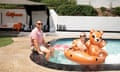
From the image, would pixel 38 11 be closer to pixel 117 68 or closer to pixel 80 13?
pixel 80 13

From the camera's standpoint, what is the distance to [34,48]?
14.5 m

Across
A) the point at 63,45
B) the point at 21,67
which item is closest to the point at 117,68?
the point at 21,67

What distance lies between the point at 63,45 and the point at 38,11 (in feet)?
22.0

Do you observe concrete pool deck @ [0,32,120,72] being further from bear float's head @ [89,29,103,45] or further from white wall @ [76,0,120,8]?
white wall @ [76,0,120,8]

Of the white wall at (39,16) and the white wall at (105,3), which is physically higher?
the white wall at (105,3)

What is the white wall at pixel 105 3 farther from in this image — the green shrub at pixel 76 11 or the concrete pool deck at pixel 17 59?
the concrete pool deck at pixel 17 59

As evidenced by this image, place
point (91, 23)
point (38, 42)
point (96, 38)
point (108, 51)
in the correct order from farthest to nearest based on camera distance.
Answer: point (91, 23)
point (108, 51)
point (38, 42)
point (96, 38)

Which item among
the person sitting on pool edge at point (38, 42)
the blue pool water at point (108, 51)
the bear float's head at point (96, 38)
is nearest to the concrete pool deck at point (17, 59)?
the person sitting on pool edge at point (38, 42)

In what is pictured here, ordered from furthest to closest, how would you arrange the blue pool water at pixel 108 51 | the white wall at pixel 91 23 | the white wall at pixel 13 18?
the white wall at pixel 91 23, the white wall at pixel 13 18, the blue pool water at pixel 108 51

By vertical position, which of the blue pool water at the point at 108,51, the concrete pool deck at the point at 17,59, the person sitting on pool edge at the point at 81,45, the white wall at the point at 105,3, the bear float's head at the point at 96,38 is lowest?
the blue pool water at the point at 108,51

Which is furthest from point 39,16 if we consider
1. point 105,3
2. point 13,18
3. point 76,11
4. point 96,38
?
point 96,38

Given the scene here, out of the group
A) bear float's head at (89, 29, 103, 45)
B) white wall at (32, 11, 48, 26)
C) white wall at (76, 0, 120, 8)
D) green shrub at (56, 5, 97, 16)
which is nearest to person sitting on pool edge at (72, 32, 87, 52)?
bear float's head at (89, 29, 103, 45)

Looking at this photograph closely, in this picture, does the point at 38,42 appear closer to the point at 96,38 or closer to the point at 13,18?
the point at 96,38

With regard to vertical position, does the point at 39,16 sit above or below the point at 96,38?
below
